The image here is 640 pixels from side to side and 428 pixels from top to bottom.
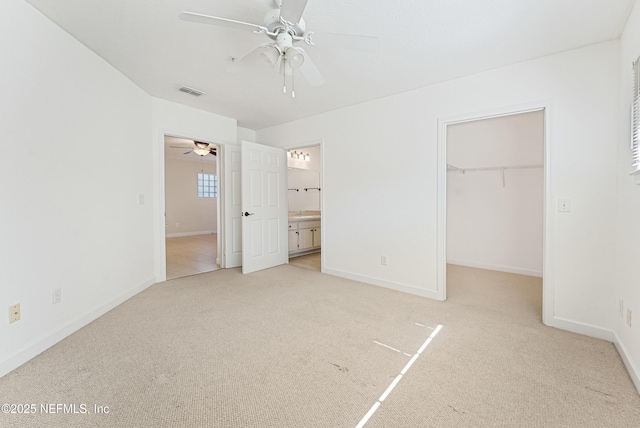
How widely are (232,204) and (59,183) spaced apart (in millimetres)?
Result: 2450

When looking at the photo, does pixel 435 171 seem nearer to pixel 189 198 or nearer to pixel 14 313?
pixel 14 313

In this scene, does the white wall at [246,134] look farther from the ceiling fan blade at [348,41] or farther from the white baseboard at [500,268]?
the white baseboard at [500,268]

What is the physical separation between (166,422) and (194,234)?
822 centimetres

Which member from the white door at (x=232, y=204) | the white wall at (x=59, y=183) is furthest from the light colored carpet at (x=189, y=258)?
the white wall at (x=59, y=183)

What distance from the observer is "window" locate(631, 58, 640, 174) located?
169cm

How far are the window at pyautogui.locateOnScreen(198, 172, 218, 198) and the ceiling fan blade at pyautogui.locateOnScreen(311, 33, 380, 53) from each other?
8.32m

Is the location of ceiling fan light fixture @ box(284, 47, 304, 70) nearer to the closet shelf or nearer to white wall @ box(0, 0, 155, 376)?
white wall @ box(0, 0, 155, 376)

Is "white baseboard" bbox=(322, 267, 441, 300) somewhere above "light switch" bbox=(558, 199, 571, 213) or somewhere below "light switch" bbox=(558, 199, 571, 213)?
below

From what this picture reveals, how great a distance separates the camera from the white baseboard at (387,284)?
3127 millimetres

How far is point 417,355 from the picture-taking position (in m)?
1.95

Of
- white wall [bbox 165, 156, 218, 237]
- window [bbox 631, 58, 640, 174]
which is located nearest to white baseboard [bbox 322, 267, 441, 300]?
window [bbox 631, 58, 640, 174]

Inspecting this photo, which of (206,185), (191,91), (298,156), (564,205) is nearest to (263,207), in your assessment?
(191,91)

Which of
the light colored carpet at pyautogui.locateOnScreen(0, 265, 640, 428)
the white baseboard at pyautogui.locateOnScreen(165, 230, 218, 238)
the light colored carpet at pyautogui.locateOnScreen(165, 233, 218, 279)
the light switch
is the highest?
the light switch

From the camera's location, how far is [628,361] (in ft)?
5.79
